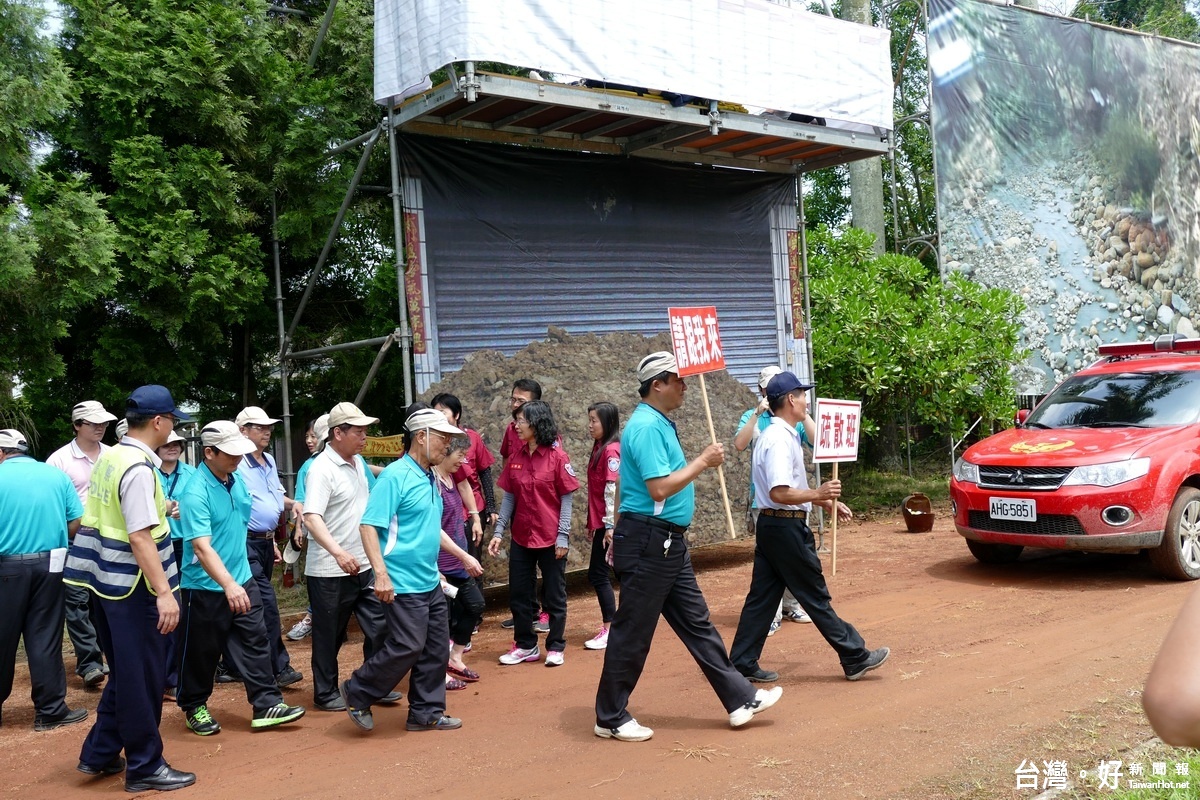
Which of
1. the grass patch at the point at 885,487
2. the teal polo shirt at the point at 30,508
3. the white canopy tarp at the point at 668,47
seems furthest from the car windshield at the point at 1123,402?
the teal polo shirt at the point at 30,508

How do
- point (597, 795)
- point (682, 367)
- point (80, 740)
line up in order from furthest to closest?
point (682, 367) < point (80, 740) < point (597, 795)

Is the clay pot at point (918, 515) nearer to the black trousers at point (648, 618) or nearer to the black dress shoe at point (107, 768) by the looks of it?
the black trousers at point (648, 618)

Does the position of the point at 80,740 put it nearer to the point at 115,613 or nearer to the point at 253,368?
the point at 115,613

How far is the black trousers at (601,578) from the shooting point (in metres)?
7.29

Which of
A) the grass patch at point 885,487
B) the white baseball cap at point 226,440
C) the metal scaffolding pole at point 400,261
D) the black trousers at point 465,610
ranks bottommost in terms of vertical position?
the grass patch at point 885,487

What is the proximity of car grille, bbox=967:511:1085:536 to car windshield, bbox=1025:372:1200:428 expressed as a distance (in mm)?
1369

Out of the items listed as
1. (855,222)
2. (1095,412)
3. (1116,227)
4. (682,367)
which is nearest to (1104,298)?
(1116,227)

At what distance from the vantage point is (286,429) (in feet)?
34.4

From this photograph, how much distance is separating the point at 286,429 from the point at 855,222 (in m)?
10.6

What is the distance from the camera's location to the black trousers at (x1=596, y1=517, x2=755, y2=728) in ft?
17.1

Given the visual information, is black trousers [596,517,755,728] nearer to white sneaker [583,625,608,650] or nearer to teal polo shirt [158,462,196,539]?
white sneaker [583,625,608,650]

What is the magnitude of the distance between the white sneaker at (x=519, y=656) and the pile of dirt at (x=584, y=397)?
1895 mm

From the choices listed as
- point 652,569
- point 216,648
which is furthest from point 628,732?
point 216,648

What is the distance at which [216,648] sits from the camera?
5.75m
